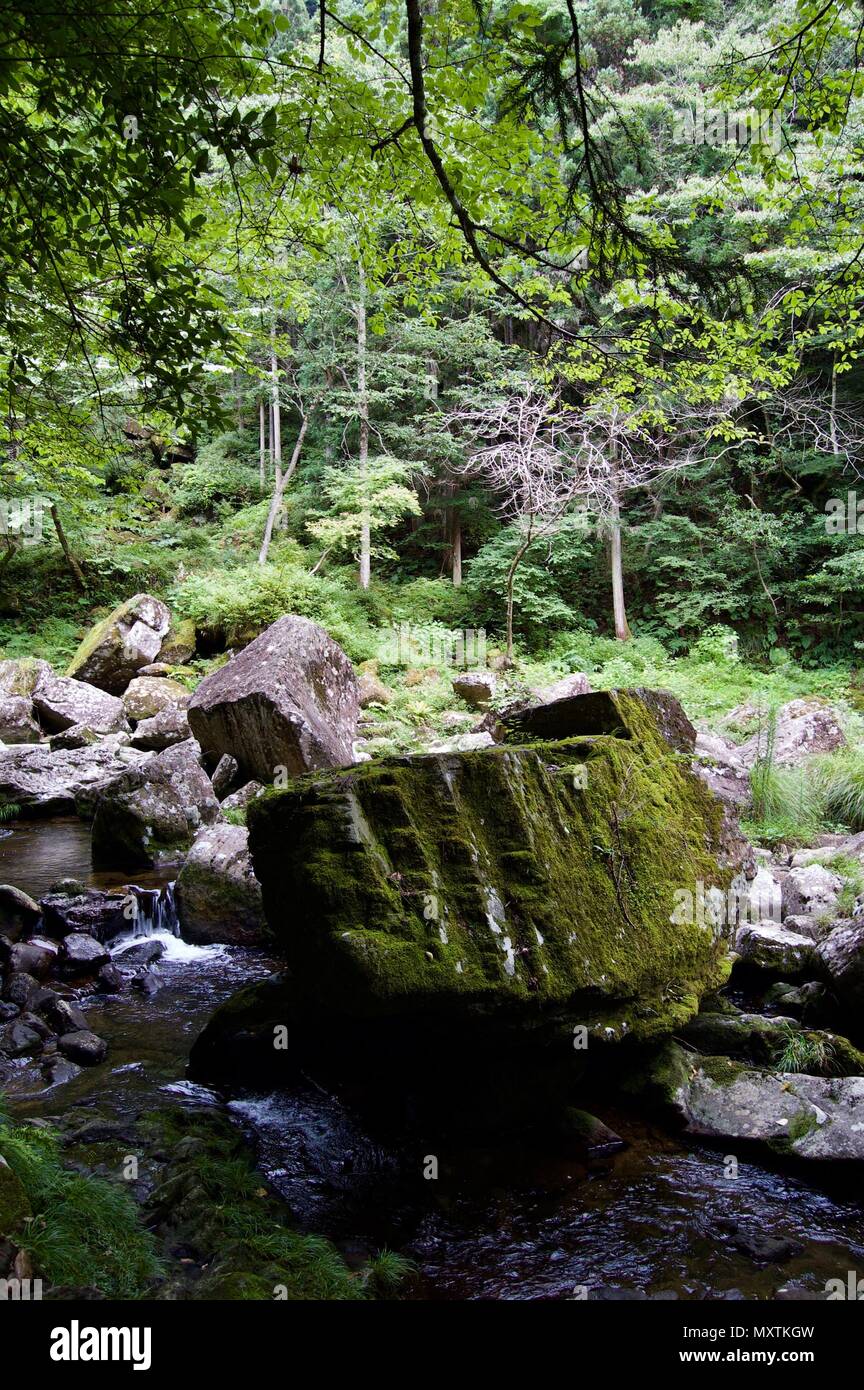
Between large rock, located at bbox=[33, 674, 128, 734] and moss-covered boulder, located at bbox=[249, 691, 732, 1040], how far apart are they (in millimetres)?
11220

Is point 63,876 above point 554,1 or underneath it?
underneath

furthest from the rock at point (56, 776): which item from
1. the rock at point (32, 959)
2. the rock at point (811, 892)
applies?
the rock at point (811, 892)

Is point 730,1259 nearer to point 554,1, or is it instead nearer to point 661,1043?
point 661,1043

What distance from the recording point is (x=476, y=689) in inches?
600

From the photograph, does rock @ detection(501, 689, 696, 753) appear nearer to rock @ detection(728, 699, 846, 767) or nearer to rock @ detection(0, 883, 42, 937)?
rock @ detection(0, 883, 42, 937)

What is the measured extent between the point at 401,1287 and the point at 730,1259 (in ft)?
4.89

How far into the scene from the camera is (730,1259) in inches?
131

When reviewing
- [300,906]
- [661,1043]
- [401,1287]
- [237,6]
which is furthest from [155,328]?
[661,1043]

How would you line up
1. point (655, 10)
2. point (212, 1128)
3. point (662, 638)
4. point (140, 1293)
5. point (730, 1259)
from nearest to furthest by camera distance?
point (140, 1293) → point (730, 1259) → point (212, 1128) → point (662, 638) → point (655, 10)

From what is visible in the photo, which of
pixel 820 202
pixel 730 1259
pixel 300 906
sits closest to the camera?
pixel 730 1259

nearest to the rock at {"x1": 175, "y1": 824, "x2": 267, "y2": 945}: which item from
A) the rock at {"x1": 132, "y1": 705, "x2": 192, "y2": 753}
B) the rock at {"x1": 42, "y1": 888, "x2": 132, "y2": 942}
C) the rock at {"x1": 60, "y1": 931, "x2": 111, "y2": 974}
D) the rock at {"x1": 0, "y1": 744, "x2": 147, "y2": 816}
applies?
the rock at {"x1": 42, "y1": 888, "x2": 132, "y2": 942}

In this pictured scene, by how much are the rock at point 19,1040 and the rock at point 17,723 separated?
940 cm

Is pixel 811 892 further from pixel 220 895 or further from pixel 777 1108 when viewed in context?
pixel 220 895

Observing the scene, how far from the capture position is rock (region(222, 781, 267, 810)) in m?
9.22
